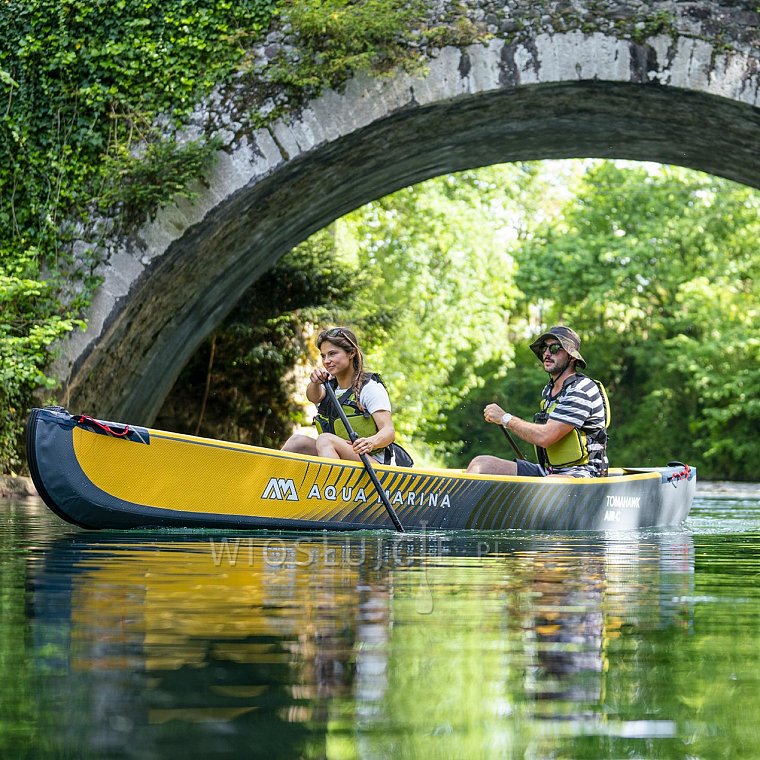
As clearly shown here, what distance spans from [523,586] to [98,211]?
21.0 ft

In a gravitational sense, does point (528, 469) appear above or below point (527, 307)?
below

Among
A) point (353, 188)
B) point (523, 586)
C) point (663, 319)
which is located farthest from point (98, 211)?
point (663, 319)

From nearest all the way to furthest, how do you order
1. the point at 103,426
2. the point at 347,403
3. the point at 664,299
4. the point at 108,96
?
the point at 103,426, the point at 347,403, the point at 108,96, the point at 664,299

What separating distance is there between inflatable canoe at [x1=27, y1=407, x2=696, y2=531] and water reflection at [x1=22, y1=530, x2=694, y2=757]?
1154 mm

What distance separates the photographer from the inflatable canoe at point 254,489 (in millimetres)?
6223

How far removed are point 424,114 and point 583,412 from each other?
3367 millimetres

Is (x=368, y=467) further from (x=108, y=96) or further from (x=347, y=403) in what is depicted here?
(x=108, y=96)

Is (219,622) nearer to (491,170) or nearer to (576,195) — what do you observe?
(491,170)

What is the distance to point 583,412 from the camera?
24.0ft

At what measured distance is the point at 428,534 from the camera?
7.05 meters

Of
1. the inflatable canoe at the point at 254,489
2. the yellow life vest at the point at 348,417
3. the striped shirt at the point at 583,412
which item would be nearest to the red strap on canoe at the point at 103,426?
the inflatable canoe at the point at 254,489

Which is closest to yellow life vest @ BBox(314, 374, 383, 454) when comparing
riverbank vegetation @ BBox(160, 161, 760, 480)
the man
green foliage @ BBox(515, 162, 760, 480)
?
the man

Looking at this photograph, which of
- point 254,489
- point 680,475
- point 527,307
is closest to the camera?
point 254,489

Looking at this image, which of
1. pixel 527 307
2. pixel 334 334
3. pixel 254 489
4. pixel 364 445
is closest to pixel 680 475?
pixel 364 445
